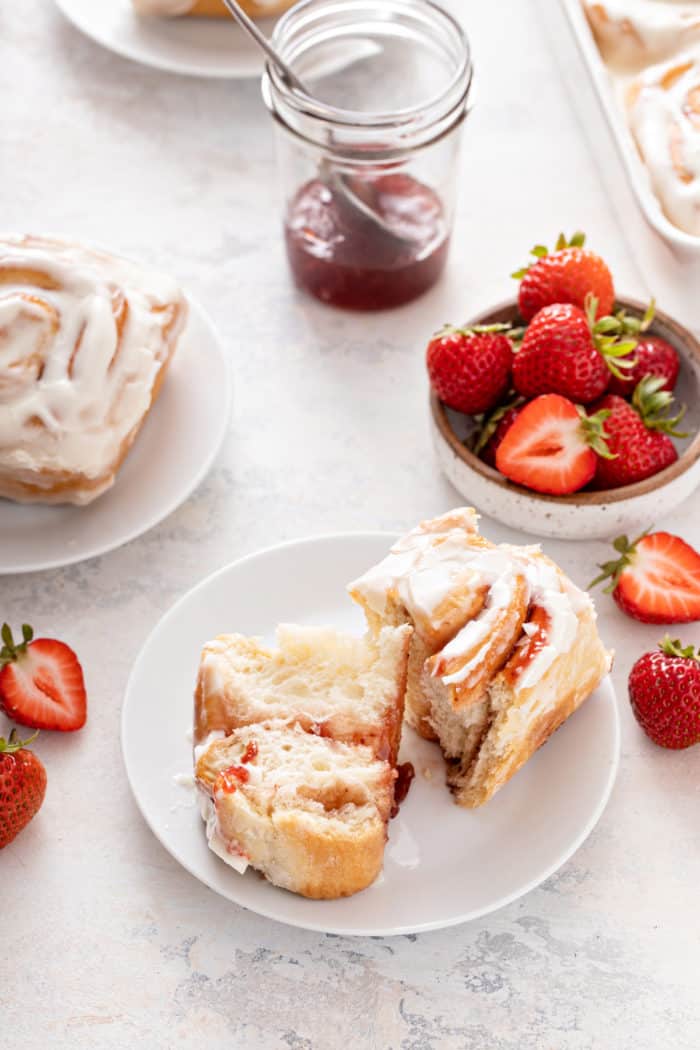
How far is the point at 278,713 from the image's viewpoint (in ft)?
6.03

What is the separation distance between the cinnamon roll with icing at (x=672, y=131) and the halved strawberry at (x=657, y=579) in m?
0.62

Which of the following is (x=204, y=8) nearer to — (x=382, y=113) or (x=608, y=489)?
(x=382, y=113)

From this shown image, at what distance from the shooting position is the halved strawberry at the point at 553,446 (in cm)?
216

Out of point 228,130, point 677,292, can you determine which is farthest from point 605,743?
point 228,130

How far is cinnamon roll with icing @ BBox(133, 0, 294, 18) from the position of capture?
296cm

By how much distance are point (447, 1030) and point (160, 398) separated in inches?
48.0

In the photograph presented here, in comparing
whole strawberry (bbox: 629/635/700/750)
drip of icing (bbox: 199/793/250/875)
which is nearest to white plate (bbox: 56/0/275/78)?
whole strawberry (bbox: 629/635/700/750)

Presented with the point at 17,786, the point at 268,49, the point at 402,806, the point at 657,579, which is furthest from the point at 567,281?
the point at 17,786

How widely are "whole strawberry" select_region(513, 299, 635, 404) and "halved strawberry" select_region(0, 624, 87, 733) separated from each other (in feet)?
2.89

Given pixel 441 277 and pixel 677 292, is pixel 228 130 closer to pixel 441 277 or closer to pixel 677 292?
pixel 441 277

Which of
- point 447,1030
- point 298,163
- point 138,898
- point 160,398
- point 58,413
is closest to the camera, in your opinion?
point 447,1030

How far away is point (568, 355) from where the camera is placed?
217 cm

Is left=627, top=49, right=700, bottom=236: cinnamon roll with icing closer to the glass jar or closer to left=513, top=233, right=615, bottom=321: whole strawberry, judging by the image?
left=513, top=233, right=615, bottom=321: whole strawberry

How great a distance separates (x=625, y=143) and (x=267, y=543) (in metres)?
1.03
